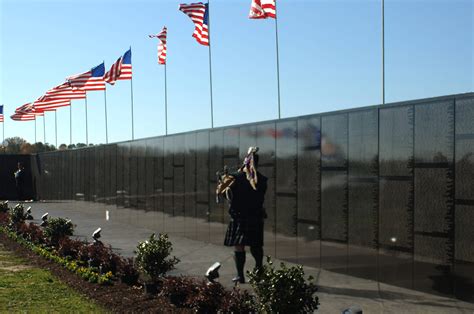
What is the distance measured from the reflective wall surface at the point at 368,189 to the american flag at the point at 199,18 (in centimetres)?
348

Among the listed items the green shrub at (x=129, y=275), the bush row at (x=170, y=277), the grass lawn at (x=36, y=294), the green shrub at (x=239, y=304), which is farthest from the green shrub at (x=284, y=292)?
the green shrub at (x=129, y=275)

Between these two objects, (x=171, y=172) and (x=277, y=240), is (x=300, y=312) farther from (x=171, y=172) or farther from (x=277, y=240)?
(x=171, y=172)

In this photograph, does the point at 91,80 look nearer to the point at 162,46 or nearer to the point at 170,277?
the point at 162,46

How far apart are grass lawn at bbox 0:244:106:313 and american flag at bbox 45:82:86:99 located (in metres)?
18.9

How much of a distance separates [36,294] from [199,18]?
454 inches

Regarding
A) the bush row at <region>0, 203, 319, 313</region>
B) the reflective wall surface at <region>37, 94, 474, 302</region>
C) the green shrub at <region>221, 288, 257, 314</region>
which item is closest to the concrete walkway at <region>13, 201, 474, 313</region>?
the reflective wall surface at <region>37, 94, 474, 302</region>

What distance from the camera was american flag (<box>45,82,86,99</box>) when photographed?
31.3 metres

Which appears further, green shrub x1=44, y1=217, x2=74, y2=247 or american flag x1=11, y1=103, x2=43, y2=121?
american flag x1=11, y1=103, x2=43, y2=121

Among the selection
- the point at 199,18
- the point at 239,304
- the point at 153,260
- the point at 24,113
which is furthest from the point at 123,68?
the point at 239,304

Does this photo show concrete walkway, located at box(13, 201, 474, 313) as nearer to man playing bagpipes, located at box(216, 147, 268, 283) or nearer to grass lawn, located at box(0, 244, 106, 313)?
man playing bagpipes, located at box(216, 147, 268, 283)

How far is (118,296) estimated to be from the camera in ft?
32.4

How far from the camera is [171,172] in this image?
20.2 metres

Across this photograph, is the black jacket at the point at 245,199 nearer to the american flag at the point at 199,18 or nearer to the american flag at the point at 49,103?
the american flag at the point at 199,18

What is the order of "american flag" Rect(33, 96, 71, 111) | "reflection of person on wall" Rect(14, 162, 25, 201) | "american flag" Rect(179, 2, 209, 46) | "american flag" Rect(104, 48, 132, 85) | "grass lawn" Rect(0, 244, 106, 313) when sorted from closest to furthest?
"grass lawn" Rect(0, 244, 106, 313) < "american flag" Rect(179, 2, 209, 46) < "american flag" Rect(104, 48, 132, 85) < "american flag" Rect(33, 96, 71, 111) < "reflection of person on wall" Rect(14, 162, 25, 201)
